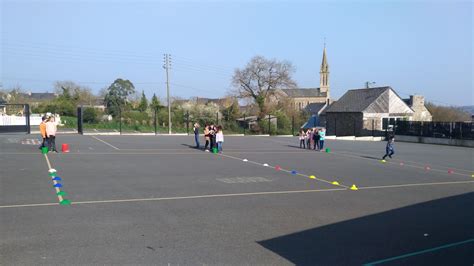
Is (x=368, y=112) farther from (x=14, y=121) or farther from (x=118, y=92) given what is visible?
(x=118, y=92)

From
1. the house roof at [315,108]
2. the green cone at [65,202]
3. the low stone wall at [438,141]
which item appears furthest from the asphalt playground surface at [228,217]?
the house roof at [315,108]

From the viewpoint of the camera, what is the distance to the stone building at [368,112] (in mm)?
55250

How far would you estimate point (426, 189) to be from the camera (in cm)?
1238

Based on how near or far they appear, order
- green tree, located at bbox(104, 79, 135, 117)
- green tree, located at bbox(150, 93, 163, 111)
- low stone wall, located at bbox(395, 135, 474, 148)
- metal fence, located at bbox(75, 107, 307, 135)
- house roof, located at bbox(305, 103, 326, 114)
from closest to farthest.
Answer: low stone wall, located at bbox(395, 135, 474, 148) < metal fence, located at bbox(75, 107, 307, 135) < green tree, located at bbox(150, 93, 163, 111) < green tree, located at bbox(104, 79, 135, 117) < house roof, located at bbox(305, 103, 326, 114)

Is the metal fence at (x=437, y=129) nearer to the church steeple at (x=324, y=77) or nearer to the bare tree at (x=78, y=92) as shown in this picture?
the bare tree at (x=78, y=92)

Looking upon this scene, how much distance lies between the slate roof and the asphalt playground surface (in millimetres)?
42443

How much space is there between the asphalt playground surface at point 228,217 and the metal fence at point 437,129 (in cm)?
2197

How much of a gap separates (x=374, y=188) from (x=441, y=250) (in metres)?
6.01

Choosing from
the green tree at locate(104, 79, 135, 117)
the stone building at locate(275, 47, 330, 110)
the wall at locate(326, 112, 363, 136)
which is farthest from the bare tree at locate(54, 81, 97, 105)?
the stone building at locate(275, 47, 330, 110)

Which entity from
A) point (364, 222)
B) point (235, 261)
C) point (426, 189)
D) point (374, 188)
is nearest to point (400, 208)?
point (364, 222)

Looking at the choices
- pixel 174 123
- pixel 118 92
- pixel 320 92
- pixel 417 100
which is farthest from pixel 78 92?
pixel 320 92

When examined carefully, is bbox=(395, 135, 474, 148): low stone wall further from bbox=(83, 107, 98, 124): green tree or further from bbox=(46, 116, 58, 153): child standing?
bbox=(83, 107, 98, 124): green tree

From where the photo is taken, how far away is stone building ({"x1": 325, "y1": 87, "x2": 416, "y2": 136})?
55250mm

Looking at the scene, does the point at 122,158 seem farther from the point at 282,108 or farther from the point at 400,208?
the point at 282,108
